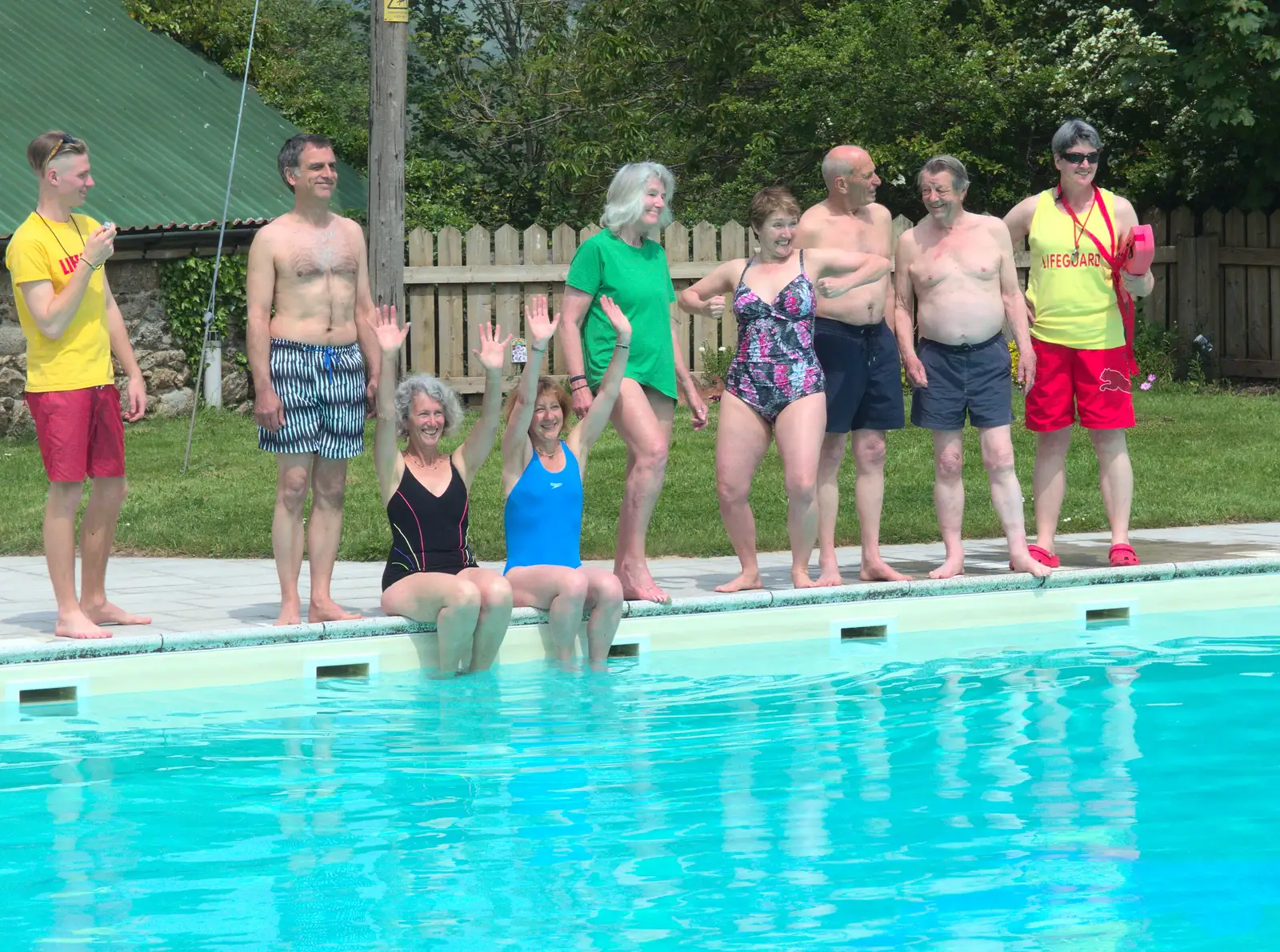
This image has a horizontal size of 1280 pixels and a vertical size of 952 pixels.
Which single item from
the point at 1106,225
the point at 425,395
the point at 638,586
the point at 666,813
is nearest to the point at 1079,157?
the point at 1106,225

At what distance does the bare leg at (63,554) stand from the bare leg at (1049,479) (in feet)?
13.8

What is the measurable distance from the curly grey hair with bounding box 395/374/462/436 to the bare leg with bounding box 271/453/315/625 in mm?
424

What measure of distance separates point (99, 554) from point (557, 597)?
1.84 m

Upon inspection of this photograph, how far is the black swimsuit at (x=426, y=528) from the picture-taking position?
681 cm

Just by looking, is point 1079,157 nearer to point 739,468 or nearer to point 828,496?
point 828,496

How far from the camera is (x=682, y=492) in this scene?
421 inches

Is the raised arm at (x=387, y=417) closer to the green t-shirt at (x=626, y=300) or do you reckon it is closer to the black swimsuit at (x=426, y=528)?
the black swimsuit at (x=426, y=528)

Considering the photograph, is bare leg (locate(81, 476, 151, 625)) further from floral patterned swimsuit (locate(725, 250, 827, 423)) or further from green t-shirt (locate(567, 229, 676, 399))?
floral patterned swimsuit (locate(725, 250, 827, 423))

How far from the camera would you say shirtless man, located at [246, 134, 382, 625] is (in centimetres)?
685

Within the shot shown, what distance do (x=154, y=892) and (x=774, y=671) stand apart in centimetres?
303

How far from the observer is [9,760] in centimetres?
576

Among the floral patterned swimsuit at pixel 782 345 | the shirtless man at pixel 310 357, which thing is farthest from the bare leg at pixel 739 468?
the shirtless man at pixel 310 357

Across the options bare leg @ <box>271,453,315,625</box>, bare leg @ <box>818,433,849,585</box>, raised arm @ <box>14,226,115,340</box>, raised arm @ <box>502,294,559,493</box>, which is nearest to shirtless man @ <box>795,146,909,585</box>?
bare leg @ <box>818,433,849,585</box>

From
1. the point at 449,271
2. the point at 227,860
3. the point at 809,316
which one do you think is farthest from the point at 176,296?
the point at 227,860
